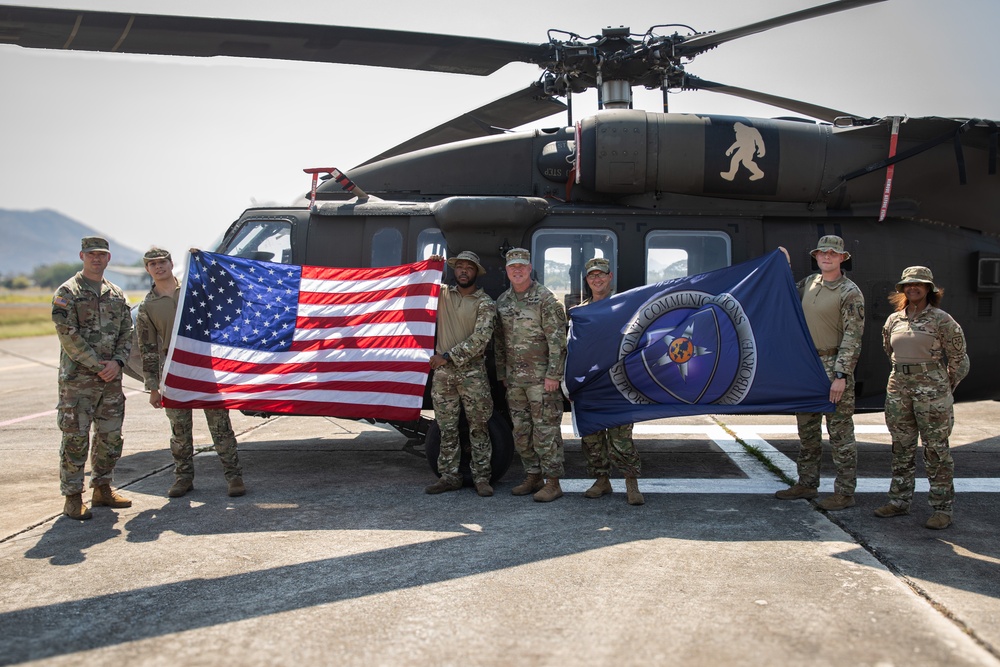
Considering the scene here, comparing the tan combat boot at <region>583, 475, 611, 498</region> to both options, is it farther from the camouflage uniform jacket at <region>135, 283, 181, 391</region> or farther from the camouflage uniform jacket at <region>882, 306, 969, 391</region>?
the camouflage uniform jacket at <region>135, 283, 181, 391</region>

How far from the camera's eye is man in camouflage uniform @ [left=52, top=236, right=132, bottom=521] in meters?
5.45

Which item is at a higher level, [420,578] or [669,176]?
[669,176]

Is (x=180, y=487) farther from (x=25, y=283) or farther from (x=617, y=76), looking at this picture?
(x=25, y=283)

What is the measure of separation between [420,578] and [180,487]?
2842mm

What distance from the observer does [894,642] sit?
3.34 meters

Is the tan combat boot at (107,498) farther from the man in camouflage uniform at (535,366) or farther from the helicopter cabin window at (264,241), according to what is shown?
the man in camouflage uniform at (535,366)

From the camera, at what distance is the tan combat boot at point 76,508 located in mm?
5441

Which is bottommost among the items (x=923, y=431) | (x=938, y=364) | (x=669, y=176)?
(x=923, y=431)

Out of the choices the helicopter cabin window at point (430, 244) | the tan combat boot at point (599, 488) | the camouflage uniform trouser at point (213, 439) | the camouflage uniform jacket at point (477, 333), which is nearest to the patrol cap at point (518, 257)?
the camouflage uniform jacket at point (477, 333)

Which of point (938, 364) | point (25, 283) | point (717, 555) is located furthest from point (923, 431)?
point (25, 283)

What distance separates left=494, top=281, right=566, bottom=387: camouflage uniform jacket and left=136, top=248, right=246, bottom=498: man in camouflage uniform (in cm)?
239

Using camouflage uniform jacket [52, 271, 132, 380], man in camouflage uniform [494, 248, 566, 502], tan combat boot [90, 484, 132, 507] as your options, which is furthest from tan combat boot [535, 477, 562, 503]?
camouflage uniform jacket [52, 271, 132, 380]

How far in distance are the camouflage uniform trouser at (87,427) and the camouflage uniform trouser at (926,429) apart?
583 centimetres

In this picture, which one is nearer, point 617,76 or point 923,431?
point 923,431
